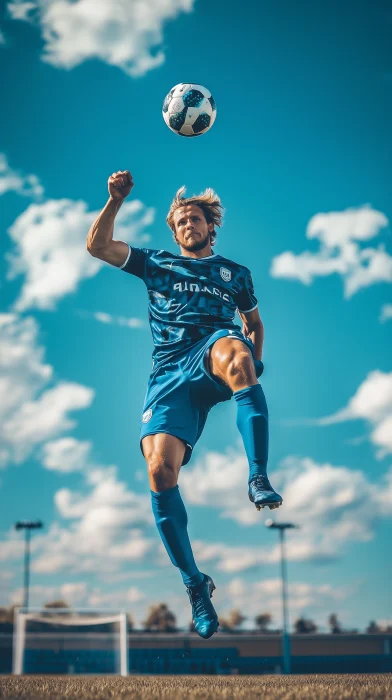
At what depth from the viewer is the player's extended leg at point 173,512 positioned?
5543 mm

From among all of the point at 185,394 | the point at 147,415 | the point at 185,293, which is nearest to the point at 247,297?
the point at 185,293

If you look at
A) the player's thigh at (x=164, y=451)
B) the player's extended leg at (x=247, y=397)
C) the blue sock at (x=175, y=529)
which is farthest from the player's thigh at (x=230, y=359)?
the blue sock at (x=175, y=529)

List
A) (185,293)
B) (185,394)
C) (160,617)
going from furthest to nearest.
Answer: (160,617) < (185,293) < (185,394)

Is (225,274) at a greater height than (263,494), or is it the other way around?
(225,274)

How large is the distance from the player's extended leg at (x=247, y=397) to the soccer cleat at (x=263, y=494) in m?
0.14

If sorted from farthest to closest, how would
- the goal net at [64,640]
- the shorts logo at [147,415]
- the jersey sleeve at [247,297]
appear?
the goal net at [64,640], the jersey sleeve at [247,297], the shorts logo at [147,415]

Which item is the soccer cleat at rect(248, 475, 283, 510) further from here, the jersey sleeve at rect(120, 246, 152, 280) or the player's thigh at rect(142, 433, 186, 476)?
the jersey sleeve at rect(120, 246, 152, 280)

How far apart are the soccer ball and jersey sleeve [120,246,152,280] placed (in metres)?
1.33

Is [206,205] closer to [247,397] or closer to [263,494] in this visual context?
[247,397]

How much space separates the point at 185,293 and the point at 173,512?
1.71m

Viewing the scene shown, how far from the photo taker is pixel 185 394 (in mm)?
5746

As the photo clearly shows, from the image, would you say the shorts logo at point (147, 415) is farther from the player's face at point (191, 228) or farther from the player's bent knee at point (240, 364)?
the player's face at point (191, 228)

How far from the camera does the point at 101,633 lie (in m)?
25.6

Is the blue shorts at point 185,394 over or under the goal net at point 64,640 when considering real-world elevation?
over
